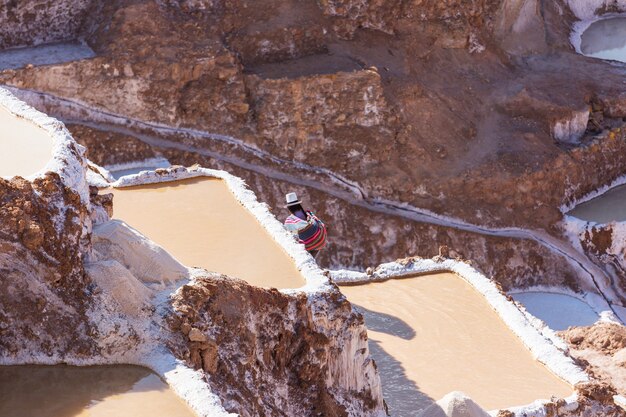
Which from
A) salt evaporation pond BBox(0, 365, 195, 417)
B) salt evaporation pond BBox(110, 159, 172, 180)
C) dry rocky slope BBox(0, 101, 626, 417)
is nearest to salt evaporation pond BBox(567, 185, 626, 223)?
salt evaporation pond BBox(110, 159, 172, 180)

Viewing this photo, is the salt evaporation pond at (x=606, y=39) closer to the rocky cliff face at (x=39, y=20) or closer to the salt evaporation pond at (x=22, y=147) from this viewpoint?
the rocky cliff face at (x=39, y=20)

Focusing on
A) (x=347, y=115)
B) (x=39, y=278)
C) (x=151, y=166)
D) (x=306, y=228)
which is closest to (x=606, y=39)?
(x=347, y=115)

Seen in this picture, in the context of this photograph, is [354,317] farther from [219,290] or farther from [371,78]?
[371,78]

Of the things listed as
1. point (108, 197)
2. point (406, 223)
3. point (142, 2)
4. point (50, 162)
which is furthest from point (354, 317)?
point (142, 2)

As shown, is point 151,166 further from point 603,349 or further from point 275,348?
point 275,348

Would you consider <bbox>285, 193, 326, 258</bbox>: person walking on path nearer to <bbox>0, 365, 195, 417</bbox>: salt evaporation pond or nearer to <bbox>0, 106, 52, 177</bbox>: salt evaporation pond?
<bbox>0, 106, 52, 177</bbox>: salt evaporation pond

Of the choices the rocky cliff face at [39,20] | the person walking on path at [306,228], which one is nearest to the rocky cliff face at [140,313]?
the person walking on path at [306,228]
